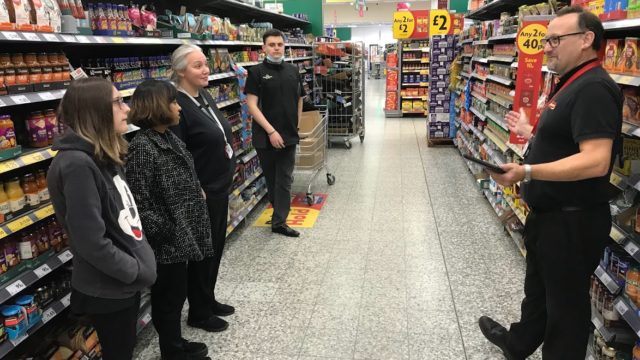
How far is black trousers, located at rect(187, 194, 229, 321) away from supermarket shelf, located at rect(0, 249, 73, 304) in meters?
0.71

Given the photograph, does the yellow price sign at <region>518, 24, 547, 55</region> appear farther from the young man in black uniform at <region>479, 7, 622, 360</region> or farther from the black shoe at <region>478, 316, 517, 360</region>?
the black shoe at <region>478, 316, 517, 360</region>

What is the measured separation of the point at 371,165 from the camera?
296 inches

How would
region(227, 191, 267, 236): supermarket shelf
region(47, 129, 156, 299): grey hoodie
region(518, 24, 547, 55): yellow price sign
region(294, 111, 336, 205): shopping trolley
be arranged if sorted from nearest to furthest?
1. region(47, 129, 156, 299): grey hoodie
2. region(518, 24, 547, 55): yellow price sign
3. region(227, 191, 267, 236): supermarket shelf
4. region(294, 111, 336, 205): shopping trolley

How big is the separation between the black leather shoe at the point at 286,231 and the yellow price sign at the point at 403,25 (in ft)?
29.7

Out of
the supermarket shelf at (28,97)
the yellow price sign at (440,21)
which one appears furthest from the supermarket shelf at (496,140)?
the yellow price sign at (440,21)

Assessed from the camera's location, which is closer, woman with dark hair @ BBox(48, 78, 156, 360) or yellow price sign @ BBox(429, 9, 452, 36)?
woman with dark hair @ BBox(48, 78, 156, 360)

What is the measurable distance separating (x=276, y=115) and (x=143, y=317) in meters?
2.25

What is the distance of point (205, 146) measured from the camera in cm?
280

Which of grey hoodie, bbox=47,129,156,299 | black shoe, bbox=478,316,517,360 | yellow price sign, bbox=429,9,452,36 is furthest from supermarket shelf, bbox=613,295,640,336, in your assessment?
yellow price sign, bbox=429,9,452,36

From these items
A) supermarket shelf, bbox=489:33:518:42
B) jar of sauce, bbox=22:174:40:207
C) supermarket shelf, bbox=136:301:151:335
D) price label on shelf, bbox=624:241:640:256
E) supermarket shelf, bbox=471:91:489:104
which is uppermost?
supermarket shelf, bbox=489:33:518:42

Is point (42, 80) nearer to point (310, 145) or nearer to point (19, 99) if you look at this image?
point (19, 99)

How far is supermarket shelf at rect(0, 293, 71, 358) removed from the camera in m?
2.05

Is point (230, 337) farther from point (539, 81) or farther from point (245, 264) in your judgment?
point (539, 81)

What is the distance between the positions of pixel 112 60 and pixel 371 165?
5.07m
